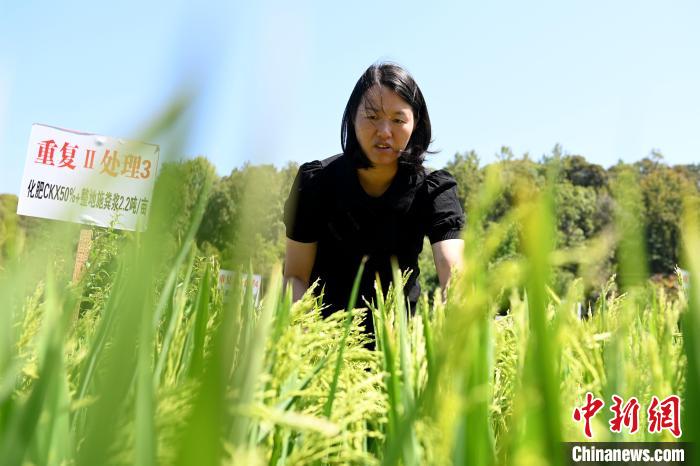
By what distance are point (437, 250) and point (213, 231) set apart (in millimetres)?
1083

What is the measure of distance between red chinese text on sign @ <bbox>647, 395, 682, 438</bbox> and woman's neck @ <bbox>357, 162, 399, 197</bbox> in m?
1.04

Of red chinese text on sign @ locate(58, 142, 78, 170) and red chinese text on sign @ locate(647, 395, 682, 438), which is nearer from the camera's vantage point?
red chinese text on sign @ locate(647, 395, 682, 438)

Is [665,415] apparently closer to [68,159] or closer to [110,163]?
[110,163]

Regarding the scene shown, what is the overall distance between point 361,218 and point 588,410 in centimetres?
98

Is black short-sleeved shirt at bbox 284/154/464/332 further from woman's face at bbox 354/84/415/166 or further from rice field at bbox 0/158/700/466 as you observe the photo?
rice field at bbox 0/158/700/466

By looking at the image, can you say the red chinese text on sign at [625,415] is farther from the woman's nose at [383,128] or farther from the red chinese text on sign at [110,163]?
the woman's nose at [383,128]

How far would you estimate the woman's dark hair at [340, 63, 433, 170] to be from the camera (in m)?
1.37

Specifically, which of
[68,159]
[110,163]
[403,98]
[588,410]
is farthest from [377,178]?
[110,163]

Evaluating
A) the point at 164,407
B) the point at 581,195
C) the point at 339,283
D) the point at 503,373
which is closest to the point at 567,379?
the point at 503,373

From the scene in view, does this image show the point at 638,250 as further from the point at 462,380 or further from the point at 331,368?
the point at 331,368

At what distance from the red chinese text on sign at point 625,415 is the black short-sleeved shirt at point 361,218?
0.95 meters

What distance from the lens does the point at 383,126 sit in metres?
1.30

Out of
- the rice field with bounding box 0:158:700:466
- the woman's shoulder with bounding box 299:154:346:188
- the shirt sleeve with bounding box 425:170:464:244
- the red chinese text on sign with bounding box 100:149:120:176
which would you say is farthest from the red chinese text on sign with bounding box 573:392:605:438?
the woman's shoulder with bounding box 299:154:346:188

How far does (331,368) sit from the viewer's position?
1.44 ft
